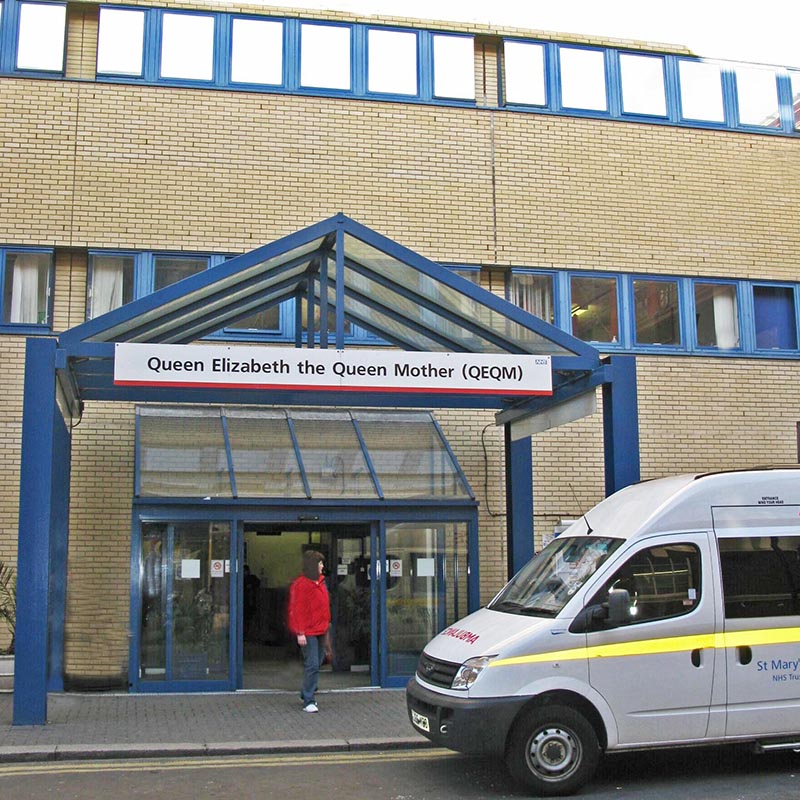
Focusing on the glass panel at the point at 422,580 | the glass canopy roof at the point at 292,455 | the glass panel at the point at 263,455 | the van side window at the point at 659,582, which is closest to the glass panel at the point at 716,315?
the glass canopy roof at the point at 292,455

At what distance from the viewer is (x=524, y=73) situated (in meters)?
15.0

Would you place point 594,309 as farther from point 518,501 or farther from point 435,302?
point 435,302

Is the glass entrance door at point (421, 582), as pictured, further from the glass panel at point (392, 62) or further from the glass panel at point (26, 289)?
the glass panel at point (392, 62)

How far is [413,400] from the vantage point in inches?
466

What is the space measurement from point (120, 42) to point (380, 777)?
10687 mm

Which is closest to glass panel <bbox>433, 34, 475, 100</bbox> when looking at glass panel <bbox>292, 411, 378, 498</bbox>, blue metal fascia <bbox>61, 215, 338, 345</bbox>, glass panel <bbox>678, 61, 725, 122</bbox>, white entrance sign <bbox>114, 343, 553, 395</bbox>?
glass panel <bbox>678, 61, 725, 122</bbox>

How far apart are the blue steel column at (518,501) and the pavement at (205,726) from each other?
2.35m

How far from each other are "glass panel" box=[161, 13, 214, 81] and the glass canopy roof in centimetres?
A: 477

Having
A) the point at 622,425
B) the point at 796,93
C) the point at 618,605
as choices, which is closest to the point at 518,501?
the point at 622,425

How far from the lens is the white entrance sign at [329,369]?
9.62 meters

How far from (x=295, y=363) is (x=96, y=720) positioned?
4124 mm

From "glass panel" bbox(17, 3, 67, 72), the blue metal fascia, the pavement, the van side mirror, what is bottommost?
the pavement

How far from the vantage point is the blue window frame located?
13.0 m

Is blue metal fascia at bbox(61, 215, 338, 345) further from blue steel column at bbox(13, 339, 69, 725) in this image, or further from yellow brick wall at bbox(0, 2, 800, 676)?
yellow brick wall at bbox(0, 2, 800, 676)
